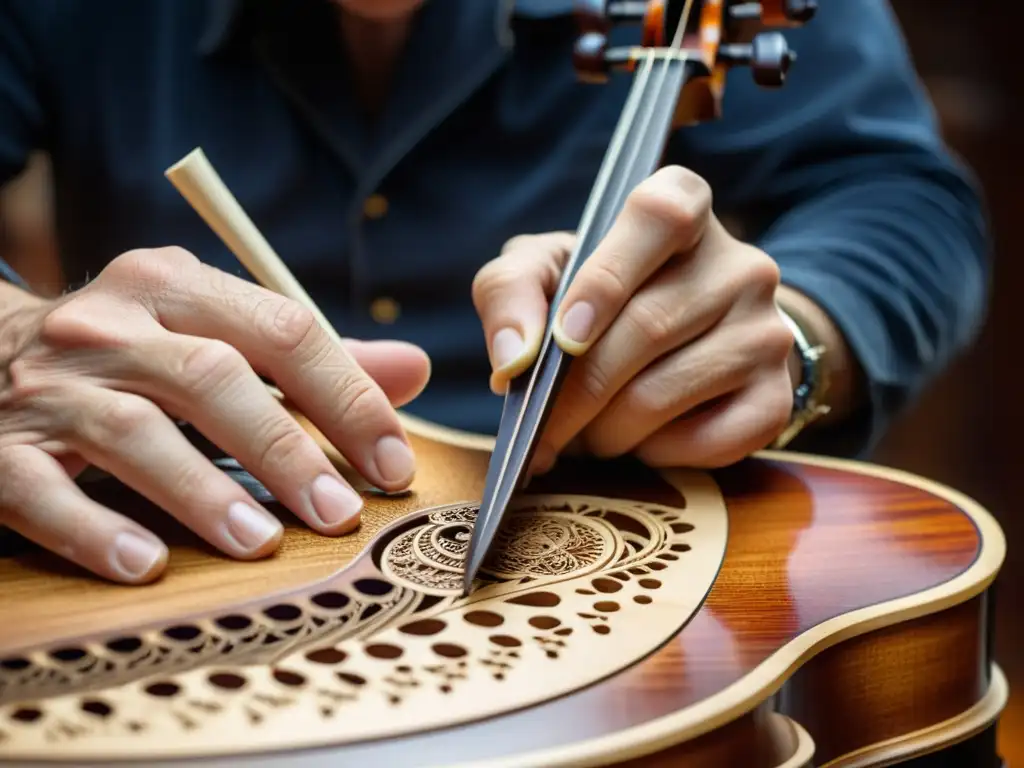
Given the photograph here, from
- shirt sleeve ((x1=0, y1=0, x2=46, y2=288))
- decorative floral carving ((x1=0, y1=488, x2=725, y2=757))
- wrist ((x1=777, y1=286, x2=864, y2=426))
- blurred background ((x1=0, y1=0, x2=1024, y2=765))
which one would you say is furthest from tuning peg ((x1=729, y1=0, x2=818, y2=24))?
blurred background ((x1=0, y1=0, x2=1024, y2=765))

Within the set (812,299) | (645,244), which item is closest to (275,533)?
(645,244)

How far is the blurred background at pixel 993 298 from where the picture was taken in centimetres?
199

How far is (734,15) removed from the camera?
80 centimetres

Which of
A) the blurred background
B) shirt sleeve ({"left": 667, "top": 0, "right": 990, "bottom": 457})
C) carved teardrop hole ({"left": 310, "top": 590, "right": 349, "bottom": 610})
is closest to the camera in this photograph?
carved teardrop hole ({"left": 310, "top": 590, "right": 349, "bottom": 610})

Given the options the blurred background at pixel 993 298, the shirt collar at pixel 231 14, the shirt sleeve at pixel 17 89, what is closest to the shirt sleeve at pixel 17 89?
the shirt sleeve at pixel 17 89

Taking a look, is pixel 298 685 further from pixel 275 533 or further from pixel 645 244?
pixel 645 244

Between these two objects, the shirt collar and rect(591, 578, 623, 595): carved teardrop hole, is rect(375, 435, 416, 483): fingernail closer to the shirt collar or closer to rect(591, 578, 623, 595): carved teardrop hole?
rect(591, 578, 623, 595): carved teardrop hole

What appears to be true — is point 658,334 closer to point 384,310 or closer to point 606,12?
point 606,12

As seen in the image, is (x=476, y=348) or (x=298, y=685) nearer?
(x=298, y=685)

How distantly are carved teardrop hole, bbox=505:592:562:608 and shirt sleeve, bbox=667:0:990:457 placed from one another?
59 cm

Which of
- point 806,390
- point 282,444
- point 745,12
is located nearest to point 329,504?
point 282,444

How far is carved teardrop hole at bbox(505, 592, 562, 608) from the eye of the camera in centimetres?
49

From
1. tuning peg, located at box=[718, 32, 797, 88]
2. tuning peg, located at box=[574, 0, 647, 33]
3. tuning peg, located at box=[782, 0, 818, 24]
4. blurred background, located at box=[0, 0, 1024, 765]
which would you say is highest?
tuning peg, located at box=[574, 0, 647, 33]

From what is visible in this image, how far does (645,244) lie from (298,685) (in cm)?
33
